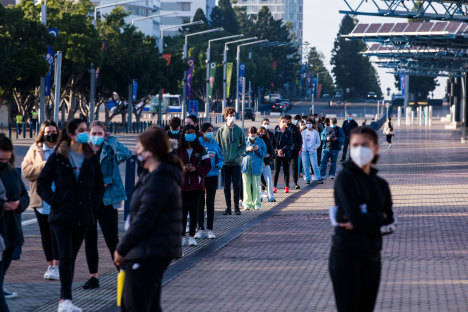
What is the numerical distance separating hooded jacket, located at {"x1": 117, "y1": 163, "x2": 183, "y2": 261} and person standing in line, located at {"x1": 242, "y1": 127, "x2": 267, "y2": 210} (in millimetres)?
10983

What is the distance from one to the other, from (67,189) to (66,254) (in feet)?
1.73

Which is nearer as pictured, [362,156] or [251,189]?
A: [362,156]

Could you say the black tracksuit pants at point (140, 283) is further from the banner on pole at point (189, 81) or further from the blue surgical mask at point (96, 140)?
the banner on pole at point (189, 81)

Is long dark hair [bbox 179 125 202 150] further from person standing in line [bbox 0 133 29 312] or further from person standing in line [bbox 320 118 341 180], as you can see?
person standing in line [bbox 320 118 341 180]

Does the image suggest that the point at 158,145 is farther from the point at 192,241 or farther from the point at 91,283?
the point at 192,241

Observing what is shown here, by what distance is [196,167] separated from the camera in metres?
12.0

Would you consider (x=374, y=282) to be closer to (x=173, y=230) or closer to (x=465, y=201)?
(x=173, y=230)

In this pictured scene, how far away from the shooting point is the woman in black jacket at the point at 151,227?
5520 millimetres

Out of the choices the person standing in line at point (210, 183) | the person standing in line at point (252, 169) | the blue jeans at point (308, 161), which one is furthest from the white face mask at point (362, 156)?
the blue jeans at point (308, 161)

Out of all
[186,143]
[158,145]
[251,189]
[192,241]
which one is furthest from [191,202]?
[158,145]

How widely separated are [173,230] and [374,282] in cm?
119

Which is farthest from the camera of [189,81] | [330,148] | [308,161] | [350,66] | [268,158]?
[350,66]

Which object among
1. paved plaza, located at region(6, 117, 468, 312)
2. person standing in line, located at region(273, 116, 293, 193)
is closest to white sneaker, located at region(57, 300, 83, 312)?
paved plaza, located at region(6, 117, 468, 312)

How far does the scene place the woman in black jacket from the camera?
552 cm
